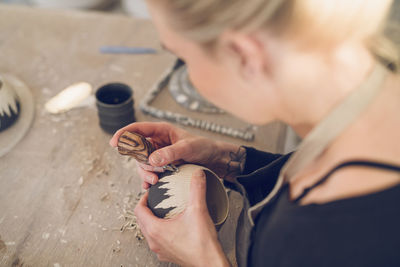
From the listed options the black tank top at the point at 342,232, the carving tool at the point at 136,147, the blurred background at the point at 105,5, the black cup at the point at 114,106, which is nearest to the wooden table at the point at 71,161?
the black cup at the point at 114,106

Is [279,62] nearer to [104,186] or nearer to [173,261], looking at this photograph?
[173,261]

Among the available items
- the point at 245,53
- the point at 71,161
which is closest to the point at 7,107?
the point at 71,161

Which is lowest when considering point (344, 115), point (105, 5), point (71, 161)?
point (105, 5)

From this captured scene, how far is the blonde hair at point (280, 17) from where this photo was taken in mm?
406

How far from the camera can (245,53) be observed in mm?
464

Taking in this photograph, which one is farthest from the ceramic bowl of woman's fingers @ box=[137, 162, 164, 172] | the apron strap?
the apron strap

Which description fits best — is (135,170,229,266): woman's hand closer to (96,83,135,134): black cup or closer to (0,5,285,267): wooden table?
(0,5,285,267): wooden table

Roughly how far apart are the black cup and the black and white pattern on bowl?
27 cm

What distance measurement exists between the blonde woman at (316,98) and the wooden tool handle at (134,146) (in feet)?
0.76

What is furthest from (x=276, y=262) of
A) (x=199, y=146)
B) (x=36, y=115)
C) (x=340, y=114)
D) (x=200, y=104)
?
(x=36, y=115)

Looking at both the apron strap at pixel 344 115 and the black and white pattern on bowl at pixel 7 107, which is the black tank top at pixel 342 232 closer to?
the apron strap at pixel 344 115

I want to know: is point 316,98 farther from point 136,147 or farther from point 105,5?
point 105,5

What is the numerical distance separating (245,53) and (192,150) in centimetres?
42

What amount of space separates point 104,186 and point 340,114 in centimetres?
65
